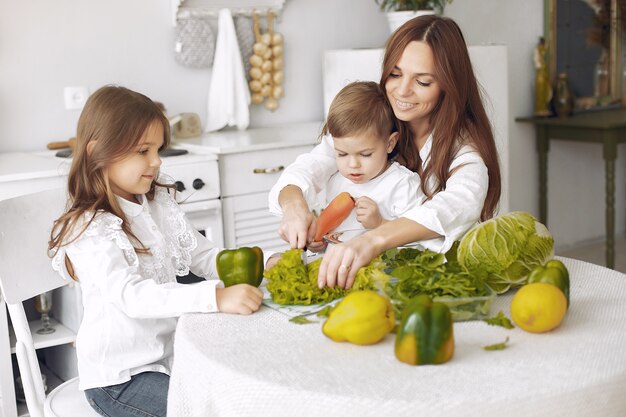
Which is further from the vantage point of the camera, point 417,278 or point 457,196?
point 457,196

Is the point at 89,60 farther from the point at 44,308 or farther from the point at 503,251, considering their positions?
the point at 503,251

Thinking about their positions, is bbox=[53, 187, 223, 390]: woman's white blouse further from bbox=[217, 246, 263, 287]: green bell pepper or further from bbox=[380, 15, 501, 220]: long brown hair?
bbox=[380, 15, 501, 220]: long brown hair

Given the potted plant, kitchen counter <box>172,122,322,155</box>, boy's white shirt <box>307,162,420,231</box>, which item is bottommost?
boy's white shirt <box>307,162,420,231</box>

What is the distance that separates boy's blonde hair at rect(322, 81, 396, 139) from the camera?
1.87m

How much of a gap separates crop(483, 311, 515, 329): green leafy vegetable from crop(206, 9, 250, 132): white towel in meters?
2.24

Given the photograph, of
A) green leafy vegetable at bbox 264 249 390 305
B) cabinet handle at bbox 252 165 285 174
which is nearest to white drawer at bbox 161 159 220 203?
cabinet handle at bbox 252 165 285 174

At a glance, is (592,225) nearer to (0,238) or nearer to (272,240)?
(272,240)

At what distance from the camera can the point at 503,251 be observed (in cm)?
142

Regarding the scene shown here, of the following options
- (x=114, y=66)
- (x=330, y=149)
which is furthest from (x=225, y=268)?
(x=114, y=66)

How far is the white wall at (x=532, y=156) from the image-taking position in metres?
4.18

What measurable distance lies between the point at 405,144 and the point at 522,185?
8.55 ft

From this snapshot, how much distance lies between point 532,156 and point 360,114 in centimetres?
277

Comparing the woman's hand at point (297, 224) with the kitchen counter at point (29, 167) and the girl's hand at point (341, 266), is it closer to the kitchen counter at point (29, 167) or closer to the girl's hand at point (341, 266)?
the girl's hand at point (341, 266)

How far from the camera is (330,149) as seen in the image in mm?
2061
